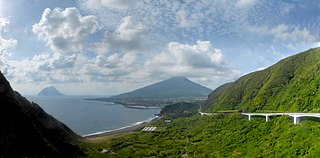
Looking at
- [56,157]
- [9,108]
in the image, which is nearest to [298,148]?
[56,157]

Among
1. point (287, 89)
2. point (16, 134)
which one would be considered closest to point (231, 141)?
point (287, 89)

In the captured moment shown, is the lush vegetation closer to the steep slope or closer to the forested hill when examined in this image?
the forested hill

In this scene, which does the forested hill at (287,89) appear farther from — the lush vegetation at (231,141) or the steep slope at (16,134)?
the steep slope at (16,134)

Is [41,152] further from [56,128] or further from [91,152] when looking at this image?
[56,128]

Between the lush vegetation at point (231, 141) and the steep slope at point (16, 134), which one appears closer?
the steep slope at point (16, 134)

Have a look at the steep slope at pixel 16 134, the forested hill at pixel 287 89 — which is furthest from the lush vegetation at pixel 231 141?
the steep slope at pixel 16 134

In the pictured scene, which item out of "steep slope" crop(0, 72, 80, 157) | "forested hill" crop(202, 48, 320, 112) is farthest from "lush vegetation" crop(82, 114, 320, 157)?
"steep slope" crop(0, 72, 80, 157)

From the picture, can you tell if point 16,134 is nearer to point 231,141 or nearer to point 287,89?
point 231,141
